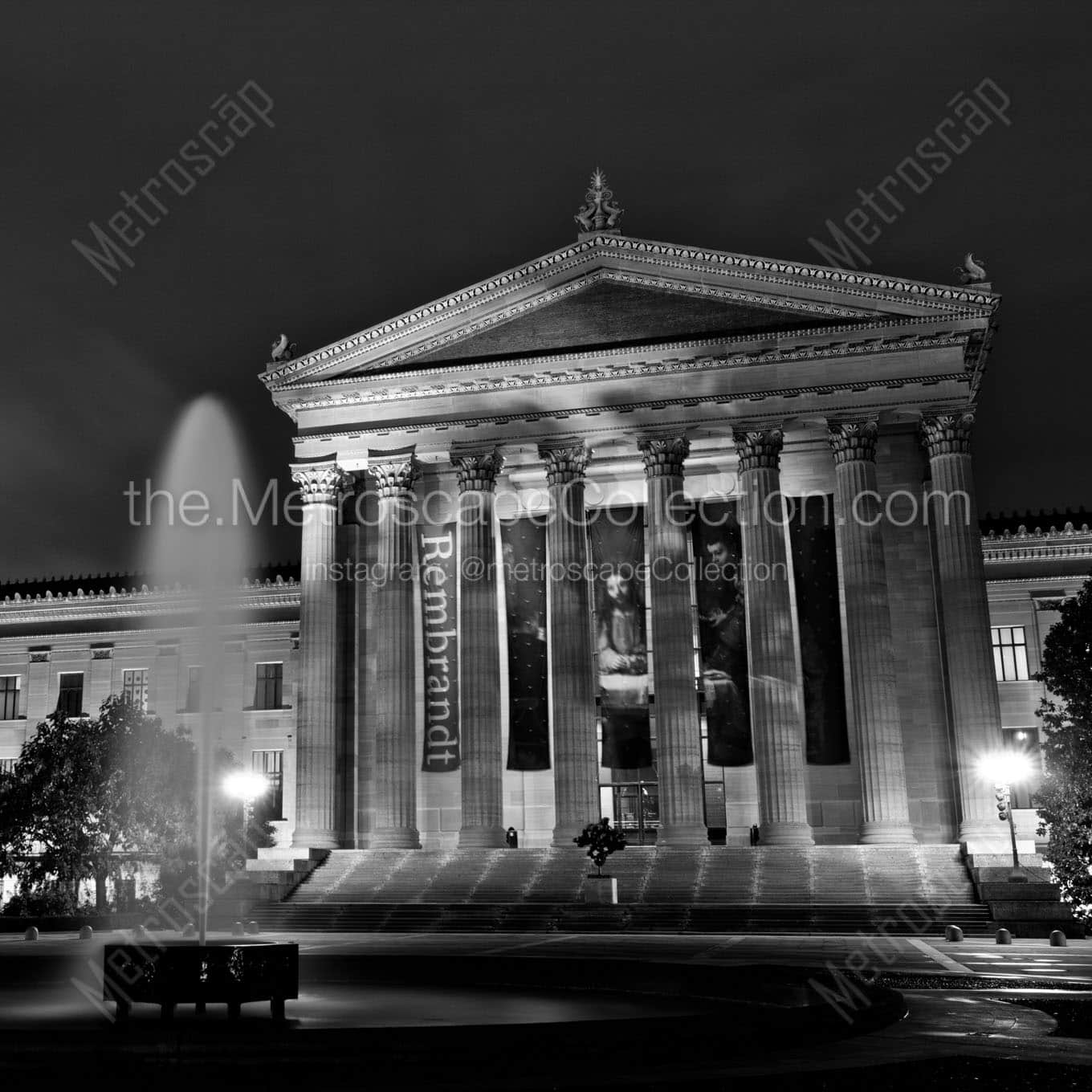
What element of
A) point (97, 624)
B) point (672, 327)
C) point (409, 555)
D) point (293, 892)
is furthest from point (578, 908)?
point (97, 624)

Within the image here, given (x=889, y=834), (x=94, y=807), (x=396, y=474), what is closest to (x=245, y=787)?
(x=94, y=807)

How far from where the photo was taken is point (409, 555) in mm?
54375

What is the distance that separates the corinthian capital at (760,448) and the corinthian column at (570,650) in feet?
20.0

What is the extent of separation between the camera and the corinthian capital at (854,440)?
50.0 metres

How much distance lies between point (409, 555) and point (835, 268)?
1948cm

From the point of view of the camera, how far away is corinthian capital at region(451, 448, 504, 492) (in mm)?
53500

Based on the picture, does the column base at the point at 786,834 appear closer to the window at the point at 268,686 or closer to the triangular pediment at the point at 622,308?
the triangular pediment at the point at 622,308

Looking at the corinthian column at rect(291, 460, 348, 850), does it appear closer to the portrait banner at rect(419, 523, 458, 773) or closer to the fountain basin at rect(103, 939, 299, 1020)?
the portrait banner at rect(419, 523, 458, 773)

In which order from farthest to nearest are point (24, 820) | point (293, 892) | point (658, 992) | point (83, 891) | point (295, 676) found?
point (295, 676)
point (83, 891)
point (24, 820)
point (293, 892)
point (658, 992)

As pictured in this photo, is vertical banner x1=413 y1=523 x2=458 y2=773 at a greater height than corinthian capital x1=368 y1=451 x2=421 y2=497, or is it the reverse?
corinthian capital x1=368 y1=451 x2=421 y2=497

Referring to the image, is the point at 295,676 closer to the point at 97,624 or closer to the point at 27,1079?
the point at 97,624

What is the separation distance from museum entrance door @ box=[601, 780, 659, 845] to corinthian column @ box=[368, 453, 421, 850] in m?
8.25

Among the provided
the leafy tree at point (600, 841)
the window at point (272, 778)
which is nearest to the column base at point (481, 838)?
the leafy tree at point (600, 841)

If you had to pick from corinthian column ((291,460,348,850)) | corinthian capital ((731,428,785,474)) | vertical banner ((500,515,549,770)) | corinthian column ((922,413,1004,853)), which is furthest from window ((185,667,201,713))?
corinthian column ((922,413,1004,853))
